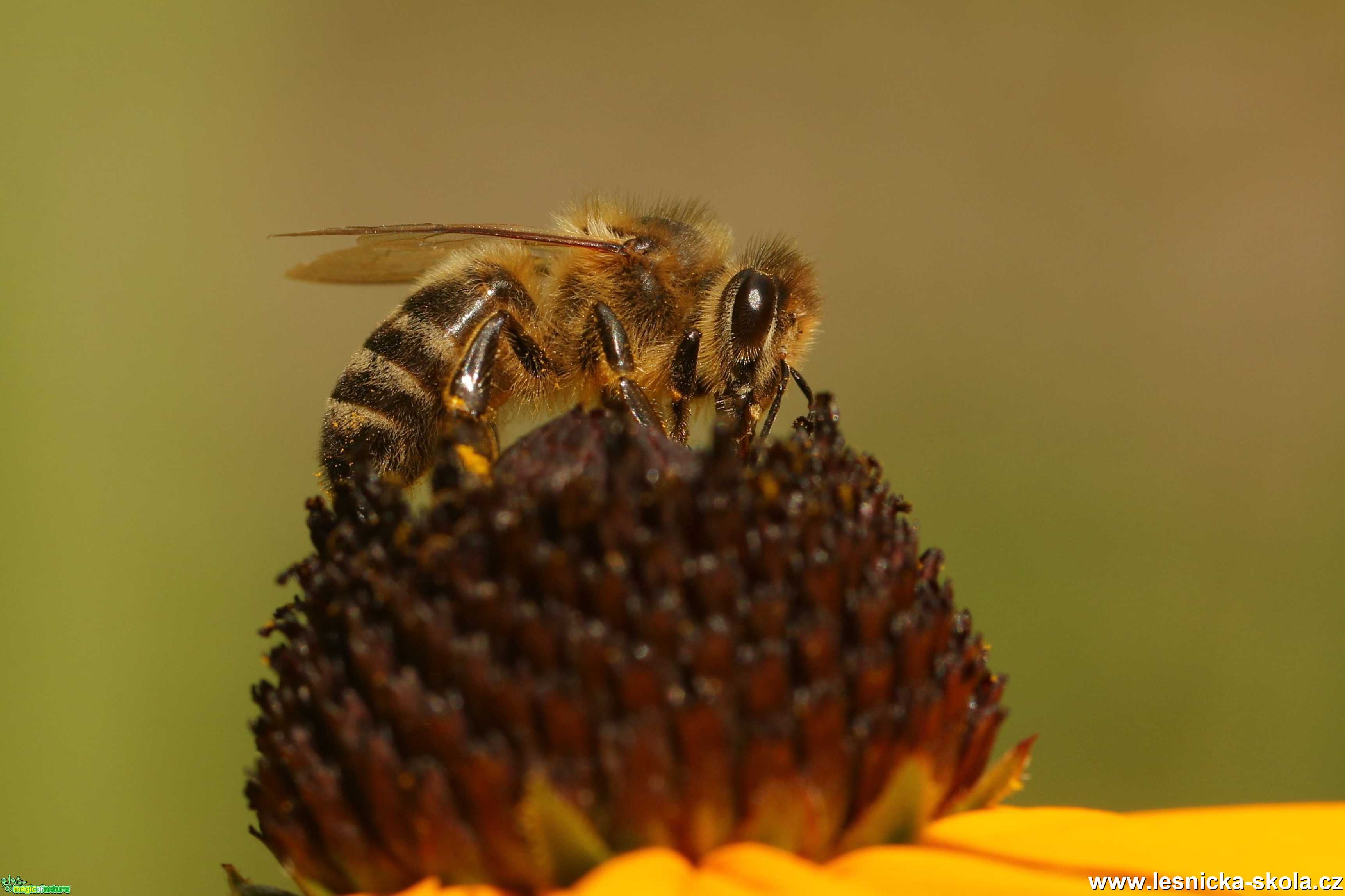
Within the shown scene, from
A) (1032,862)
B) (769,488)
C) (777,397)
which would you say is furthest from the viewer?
(777,397)

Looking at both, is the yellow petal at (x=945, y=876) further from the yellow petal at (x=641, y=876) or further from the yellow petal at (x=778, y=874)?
the yellow petal at (x=641, y=876)

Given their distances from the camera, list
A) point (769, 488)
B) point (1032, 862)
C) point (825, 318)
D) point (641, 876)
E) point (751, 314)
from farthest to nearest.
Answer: point (825, 318) < point (751, 314) < point (769, 488) < point (1032, 862) < point (641, 876)

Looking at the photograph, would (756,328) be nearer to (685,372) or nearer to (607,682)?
(685,372)

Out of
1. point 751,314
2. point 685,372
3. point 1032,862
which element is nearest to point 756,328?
point 751,314

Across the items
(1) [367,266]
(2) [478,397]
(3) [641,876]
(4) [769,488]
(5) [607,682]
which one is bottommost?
(3) [641,876]

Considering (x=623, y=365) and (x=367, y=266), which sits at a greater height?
(x=367, y=266)

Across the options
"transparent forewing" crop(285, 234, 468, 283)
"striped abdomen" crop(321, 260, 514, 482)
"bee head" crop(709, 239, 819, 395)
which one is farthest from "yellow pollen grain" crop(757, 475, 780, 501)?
"transparent forewing" crop(285, 234, 468, 283)

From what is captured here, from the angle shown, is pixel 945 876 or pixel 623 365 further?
pixel 623 365
